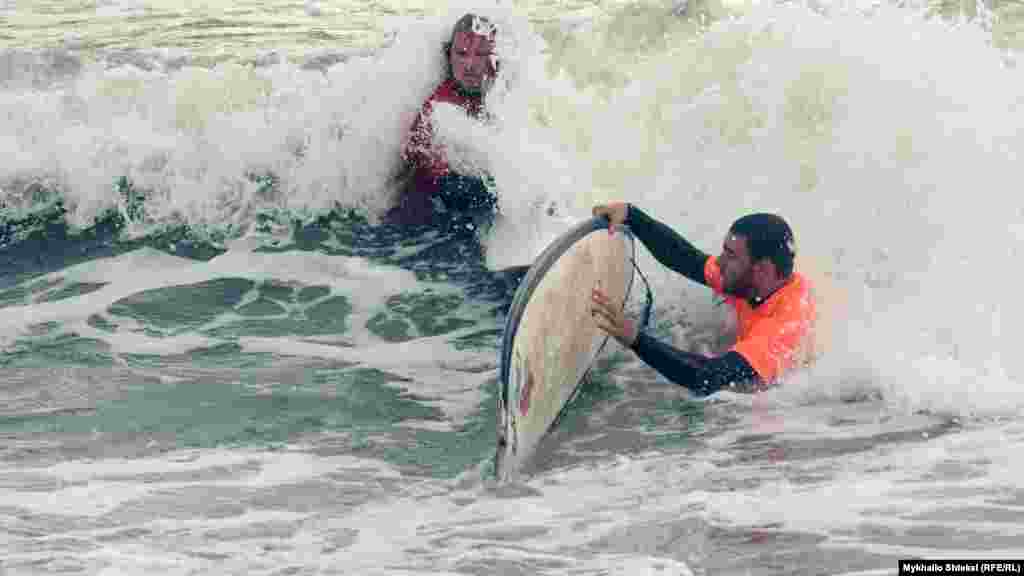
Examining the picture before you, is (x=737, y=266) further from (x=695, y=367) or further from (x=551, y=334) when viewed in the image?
(x=551, y=334)

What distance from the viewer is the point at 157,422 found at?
20.2ft

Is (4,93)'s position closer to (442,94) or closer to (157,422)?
(442,94)

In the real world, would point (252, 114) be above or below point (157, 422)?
above

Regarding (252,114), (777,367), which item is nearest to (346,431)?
(777,367)

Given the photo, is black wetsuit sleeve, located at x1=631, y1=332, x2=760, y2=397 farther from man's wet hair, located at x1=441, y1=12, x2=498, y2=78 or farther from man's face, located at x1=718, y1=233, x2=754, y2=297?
man's wet hair, located at x1=441, y1=12, x2=498, y2=78

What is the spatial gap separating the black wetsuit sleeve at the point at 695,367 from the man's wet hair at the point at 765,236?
475 millimetres

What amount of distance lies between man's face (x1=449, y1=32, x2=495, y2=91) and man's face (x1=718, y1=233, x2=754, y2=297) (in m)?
2.57

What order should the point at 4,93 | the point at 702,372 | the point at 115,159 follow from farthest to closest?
1. the point at 4,93
2. the point at 115,159
3. the point at 702,372

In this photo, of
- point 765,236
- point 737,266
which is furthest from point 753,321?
point 765,236

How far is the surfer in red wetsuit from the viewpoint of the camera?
26.8 feet

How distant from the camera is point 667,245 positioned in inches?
265

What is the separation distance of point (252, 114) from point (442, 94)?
2.74 m
